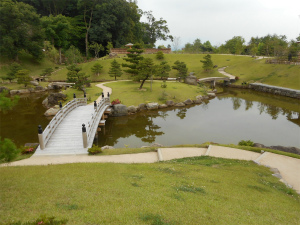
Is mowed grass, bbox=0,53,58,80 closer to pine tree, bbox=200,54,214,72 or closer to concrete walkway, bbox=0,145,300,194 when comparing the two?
pine tree, bbox=200,54,214,72

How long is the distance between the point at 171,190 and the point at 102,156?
6.61m

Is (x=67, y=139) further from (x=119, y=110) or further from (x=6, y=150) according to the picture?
(x=119, y=110)

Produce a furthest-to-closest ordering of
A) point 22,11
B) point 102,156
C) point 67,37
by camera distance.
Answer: point 67,37 < point 22,11 < point 102,156

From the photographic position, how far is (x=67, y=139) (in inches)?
562

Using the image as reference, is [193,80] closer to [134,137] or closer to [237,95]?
[237,95]

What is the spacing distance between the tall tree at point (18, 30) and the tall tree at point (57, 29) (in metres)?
3.96

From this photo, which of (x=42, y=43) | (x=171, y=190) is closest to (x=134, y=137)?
(x=171, y=190)

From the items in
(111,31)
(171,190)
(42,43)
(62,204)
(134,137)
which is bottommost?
(134,137)

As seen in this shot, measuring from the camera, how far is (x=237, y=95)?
120ft

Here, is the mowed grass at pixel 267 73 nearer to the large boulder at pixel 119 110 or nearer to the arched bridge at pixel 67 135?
the large boulder at pixel 119 110

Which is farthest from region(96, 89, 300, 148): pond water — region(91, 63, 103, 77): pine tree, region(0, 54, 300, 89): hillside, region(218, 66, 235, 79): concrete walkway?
region(91, 63, 103, 77): pine tree

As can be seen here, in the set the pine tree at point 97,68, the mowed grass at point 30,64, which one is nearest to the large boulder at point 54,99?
the pine tree at point 97,68

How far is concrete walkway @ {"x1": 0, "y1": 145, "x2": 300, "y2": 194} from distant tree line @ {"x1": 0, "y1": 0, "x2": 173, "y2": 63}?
42.1 meters

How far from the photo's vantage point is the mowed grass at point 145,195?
5191 millimetres
